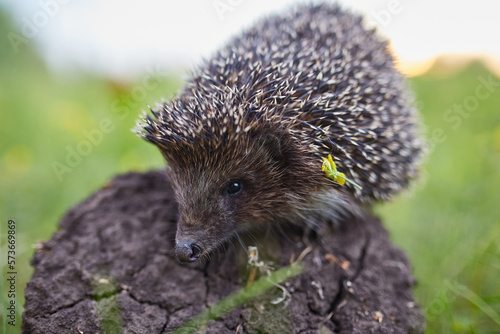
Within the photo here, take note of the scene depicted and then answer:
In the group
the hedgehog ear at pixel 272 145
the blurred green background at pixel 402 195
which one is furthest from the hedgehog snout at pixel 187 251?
the blurred green background at pixel 402 195

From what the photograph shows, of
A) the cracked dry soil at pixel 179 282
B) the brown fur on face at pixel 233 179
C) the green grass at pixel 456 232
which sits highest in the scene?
the brown fur on face at pixel 233 179

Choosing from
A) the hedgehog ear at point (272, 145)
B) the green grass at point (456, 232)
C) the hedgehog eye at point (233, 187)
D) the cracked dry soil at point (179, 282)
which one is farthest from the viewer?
the green grass at point (456, 232)

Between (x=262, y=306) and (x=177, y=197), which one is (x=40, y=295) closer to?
(x=177, y=197)

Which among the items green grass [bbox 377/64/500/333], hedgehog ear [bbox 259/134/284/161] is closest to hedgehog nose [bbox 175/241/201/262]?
hedgehog ear [bbox 259/134/284/161]

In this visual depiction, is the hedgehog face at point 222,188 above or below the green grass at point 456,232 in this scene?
above

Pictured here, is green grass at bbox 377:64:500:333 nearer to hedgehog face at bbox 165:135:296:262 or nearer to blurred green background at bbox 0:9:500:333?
blurred green background at bbox 0:9:500:333

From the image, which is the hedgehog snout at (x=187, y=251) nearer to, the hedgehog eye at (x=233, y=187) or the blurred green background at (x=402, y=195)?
the hedgehog eye at (x=233, y=187)

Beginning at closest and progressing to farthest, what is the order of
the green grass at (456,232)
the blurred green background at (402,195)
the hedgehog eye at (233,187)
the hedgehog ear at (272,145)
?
the hedgehog ear at (272,145), the hedgehog eye at (233,187), the green grass at (456,232), the blurred green background at (402,195)

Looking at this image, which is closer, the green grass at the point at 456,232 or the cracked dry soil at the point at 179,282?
the cracked dry soil at the point at 179,282
